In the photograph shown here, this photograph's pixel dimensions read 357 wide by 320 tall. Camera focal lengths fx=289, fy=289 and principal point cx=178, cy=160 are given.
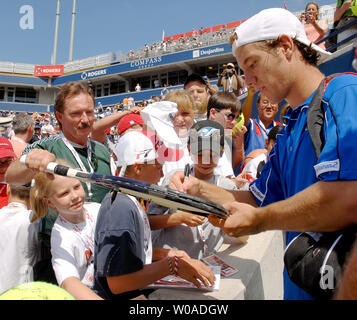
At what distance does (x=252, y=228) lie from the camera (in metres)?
1.58

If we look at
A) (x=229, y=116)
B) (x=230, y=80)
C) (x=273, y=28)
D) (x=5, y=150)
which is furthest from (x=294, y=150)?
(x=230, y=80)

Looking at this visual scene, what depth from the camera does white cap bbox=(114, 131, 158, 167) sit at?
2.20 m

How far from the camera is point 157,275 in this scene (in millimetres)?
1943

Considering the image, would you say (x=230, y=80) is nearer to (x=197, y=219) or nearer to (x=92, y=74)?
(x=197, y=219)

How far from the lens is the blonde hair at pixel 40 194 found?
7.47 feet

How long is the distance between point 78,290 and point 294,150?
Answer: 1.59 meters

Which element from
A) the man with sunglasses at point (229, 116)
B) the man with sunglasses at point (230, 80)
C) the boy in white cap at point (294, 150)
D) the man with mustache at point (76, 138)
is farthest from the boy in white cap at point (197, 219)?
the man with sunglasses at point (230, 80)

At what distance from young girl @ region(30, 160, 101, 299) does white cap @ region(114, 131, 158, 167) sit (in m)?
0.48

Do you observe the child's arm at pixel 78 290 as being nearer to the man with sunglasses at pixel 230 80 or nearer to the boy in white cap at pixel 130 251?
the boy in white cap at pixel 130 251

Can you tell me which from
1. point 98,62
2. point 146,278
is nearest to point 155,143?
point 146,278

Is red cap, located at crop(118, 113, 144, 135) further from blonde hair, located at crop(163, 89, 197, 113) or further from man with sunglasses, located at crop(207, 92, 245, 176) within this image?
man with sunglasses, located at crop(207, 92, 245, 176)

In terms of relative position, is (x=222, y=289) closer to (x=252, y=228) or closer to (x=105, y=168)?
(x=252, y=228)

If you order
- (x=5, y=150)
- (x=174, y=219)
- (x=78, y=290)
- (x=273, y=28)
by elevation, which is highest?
(x=273, y=28)

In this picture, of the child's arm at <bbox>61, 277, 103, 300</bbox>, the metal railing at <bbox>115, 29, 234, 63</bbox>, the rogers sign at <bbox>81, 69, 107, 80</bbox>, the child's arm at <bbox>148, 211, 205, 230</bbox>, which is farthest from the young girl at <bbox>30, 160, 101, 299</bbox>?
the rogers sign at <bbox>81, 69, 107, 80</bbox>
